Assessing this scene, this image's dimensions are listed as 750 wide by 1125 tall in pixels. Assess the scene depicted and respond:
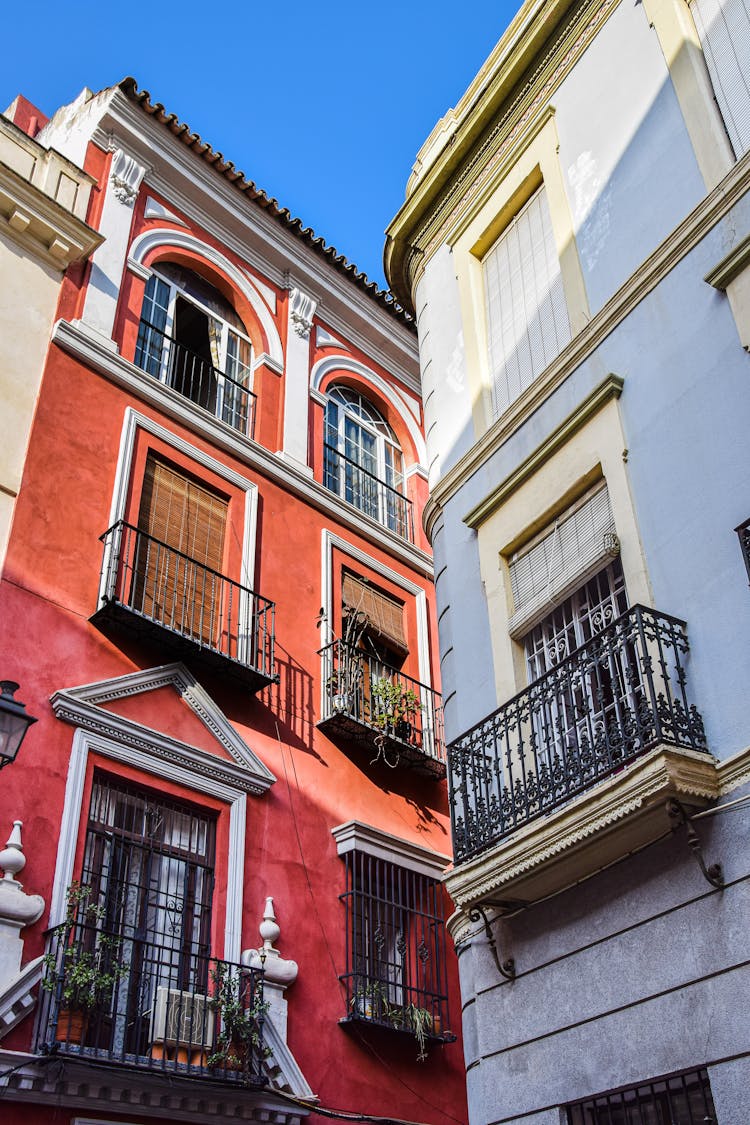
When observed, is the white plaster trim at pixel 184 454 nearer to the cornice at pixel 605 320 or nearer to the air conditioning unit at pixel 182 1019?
the cornice at pixel 605 320

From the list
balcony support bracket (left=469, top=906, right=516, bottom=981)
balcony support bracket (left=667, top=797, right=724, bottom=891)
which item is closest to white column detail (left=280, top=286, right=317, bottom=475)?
balcony support bracket (left=469, top=906, right=516, bottom=981)

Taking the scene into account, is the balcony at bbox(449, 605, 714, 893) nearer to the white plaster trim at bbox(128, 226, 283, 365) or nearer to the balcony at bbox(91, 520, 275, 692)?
the balcony at bbox(91, 520, 275, 692)

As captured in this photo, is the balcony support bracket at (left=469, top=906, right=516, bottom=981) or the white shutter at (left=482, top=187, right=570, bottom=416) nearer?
the balcony support bracket at (left=469, top=906, right=516, bottom=981)

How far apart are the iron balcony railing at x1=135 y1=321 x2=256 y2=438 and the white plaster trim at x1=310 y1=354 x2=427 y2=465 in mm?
2052

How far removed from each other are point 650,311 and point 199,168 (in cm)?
977

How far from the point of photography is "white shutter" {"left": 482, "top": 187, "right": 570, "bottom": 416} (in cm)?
1054

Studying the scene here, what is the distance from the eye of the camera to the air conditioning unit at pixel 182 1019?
9.99 m

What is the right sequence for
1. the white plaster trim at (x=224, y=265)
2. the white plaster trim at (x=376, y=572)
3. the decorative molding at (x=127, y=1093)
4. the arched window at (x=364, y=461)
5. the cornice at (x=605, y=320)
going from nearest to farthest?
the cornice at (x=605, y=320)
the decorative molding at (x=127, y=1093)
the white plaster trim at (x=376, y=572)
the white plaster trim at (x=224, y=265)
the arched window at (x=364, y=461)

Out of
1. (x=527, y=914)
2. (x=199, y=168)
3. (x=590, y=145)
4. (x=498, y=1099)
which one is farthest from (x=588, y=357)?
(x=199, y=168)

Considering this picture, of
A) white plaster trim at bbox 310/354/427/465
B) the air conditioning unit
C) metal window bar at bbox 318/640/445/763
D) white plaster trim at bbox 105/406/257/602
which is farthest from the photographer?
white plaster trim at bbox 310/354/427/465

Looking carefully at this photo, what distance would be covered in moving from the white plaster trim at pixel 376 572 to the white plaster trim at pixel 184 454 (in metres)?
1.24

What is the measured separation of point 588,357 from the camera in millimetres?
9625

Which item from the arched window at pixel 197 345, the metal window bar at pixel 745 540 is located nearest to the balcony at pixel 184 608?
the arched window at pixel 197 345

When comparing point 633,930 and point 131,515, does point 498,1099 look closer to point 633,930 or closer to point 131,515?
point 633,930
